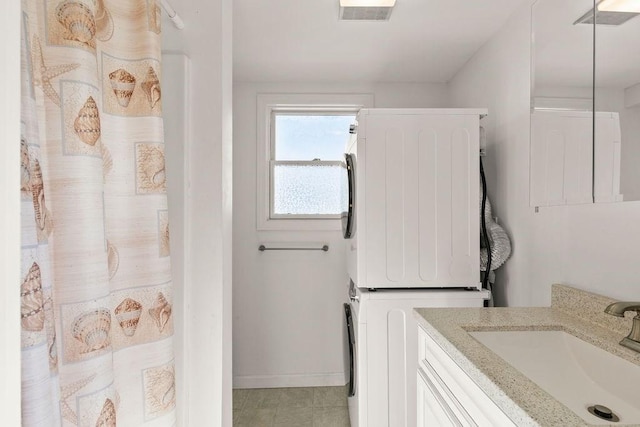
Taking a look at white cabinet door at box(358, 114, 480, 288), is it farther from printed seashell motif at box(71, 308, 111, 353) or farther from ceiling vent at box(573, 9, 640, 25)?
printed seashell motif at box(71, 308, 111, 353)

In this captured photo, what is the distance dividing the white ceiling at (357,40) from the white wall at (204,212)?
537mm

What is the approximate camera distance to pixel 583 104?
1.34 metres

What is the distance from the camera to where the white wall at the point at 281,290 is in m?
2.84

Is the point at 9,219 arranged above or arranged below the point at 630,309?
above

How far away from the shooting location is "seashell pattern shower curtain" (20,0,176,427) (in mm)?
644

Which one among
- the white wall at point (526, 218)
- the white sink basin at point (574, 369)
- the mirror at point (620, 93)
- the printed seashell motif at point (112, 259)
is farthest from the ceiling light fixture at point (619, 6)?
the printed seashell motif at point (112, 259)

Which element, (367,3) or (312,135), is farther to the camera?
(312,135)

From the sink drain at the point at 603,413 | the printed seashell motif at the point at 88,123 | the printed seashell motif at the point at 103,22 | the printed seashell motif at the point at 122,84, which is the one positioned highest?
the printed seashell motif at the point at 103,22

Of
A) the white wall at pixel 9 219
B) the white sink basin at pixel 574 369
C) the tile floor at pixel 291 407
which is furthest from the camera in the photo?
the tile floor at pixel 291 407

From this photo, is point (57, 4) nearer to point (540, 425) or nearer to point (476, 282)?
point (540, 425)

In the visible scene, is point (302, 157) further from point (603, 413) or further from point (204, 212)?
point (603, 413)

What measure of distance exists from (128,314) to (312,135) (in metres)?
2.18

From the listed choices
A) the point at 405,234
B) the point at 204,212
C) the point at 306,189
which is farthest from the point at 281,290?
the point at 204,212

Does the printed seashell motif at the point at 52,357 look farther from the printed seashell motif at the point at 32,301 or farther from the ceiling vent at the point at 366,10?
the ceiling vent at the point at 366,10
